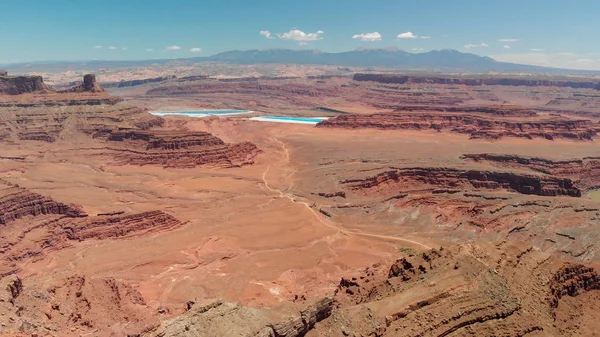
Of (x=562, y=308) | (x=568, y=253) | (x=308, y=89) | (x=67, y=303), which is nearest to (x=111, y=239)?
(x=67, y=303)

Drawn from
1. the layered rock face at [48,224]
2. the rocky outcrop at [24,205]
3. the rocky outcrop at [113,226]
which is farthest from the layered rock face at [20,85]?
the rocky outcrop at [113,226]

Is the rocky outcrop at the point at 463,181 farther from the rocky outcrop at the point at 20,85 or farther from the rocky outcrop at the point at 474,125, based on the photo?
the rocky outcrop at the point at 20,85

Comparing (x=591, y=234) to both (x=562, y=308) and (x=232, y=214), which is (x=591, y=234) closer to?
(x=562, y=308)

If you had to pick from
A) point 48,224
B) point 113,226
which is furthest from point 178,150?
point 48,224

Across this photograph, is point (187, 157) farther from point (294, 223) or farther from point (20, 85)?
point (20, 85)

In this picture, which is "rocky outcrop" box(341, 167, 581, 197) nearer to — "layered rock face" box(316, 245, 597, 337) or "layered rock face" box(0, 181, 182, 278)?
"layered rock face" box(0, 181, 182, 278)

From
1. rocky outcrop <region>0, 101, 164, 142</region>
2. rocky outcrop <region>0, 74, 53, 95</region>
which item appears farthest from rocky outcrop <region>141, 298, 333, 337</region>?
rocky outcrop <region>0, 74, 53, 95</region>

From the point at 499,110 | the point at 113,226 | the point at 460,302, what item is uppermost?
the point at 499,110
